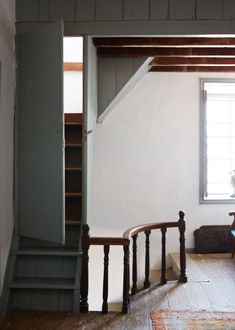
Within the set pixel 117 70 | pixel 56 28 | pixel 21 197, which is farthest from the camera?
pixel 117 70

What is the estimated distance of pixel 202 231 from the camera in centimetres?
489

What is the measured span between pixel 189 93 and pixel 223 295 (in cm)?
270

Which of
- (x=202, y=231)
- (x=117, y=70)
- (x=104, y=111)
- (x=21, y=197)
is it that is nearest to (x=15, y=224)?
(x=21, y=197)

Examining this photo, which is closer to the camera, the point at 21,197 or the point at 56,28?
the point at 56,28

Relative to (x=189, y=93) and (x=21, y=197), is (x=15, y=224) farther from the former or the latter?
(x=189, y=93)

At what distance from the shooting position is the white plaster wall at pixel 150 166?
4.85m

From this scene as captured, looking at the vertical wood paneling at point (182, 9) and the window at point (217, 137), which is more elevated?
the vertical wood paneling at point (182, 9)

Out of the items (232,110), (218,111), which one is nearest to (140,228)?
(218,111)

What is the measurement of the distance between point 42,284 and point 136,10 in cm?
256

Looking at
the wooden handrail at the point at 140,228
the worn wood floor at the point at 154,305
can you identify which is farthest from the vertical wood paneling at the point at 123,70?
the worn wood floor at the point at 154,305

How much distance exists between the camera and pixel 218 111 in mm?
4953

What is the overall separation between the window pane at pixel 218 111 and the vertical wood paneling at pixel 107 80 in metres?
1.68

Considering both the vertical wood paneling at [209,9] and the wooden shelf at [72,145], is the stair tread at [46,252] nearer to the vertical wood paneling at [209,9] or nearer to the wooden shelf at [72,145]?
the wooden shelf at [72,145]

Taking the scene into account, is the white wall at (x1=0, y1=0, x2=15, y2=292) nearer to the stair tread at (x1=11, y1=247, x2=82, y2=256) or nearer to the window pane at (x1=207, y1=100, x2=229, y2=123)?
the stair tread at (x1=11, y1=247, x2=82, y2=256)
